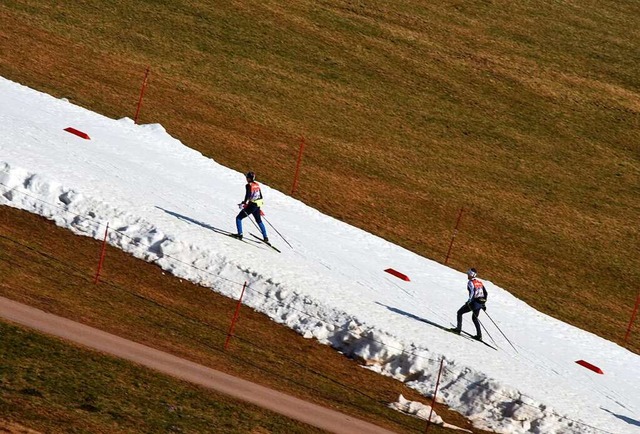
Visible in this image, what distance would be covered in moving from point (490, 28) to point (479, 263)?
2633 centimetres

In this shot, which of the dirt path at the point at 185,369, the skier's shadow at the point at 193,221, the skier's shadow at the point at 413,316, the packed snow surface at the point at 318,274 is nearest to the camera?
the dirt path at the point at 185,369

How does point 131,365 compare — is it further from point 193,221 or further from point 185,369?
point 193,221

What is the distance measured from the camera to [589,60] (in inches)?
2451

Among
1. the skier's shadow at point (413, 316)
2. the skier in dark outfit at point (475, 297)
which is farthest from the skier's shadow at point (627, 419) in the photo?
the skier's shadow at point (413, 316)

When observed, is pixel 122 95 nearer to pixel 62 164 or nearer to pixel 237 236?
pixel 62 164

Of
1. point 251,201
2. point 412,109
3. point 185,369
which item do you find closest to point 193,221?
point 251,201

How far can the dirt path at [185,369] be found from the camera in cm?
2369

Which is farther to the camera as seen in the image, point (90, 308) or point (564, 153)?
point (564, 153)

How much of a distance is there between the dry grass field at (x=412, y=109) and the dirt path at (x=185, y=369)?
16.1 metres

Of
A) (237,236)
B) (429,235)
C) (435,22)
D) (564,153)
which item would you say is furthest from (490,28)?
(237,236)

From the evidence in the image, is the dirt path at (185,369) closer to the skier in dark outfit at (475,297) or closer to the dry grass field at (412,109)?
the skier in dark outfit at (475,297)

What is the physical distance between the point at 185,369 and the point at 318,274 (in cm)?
958

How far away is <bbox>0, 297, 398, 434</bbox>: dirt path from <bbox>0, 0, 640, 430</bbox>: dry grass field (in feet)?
52.9

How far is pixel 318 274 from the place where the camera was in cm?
3312
